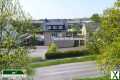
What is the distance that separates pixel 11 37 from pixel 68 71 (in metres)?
22.5

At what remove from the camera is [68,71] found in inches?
1484

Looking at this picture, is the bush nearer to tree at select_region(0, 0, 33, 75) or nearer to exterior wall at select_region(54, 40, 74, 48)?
exterior wall at select_region(54, 40, 74, 48)

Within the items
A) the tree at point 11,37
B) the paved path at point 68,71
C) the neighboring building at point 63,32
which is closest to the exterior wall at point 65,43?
the neighboring building at point 63,32

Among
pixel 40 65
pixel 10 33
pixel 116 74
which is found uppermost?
pixel 10 33

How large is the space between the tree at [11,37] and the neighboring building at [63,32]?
42.8 metres

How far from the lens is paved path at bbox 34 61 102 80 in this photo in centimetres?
3433

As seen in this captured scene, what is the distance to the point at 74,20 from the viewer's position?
98.8m

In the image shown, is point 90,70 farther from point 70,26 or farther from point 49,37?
point 70,26

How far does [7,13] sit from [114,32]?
6.24 m

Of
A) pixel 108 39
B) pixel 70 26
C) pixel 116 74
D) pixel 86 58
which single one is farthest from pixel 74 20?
pixel 116 74

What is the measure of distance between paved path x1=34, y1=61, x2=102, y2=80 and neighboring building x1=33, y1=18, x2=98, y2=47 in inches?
758

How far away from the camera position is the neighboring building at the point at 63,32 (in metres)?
67.1

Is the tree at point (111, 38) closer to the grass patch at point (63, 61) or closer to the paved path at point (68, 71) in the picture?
the paved path at point (68, 71)

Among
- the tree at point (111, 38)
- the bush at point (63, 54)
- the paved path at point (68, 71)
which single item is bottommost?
the paved path at point (68, 71)
